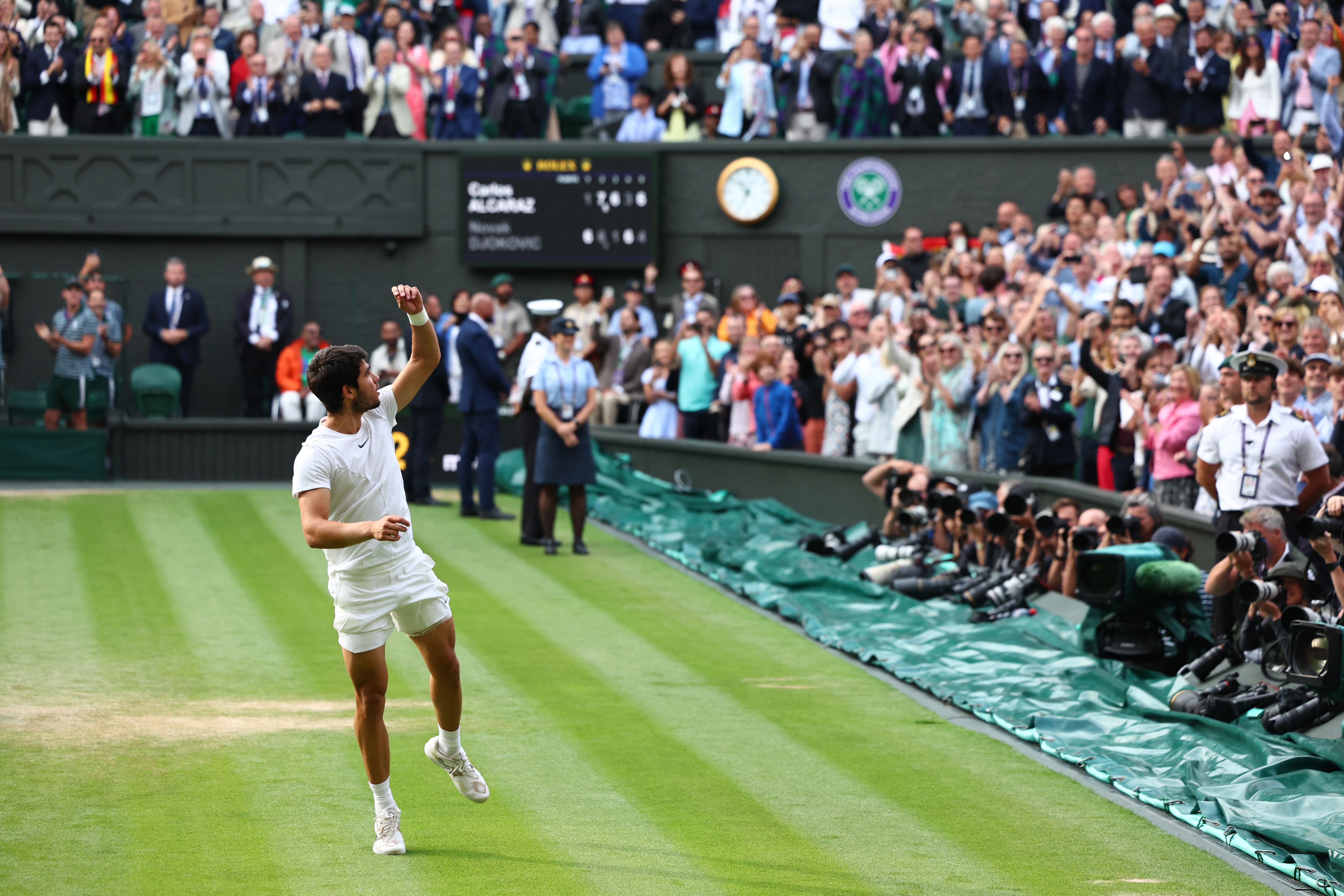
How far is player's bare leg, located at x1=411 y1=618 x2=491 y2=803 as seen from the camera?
663 centimetres

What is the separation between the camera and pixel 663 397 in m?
19.5

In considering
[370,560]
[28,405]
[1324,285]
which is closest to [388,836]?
[370,560]

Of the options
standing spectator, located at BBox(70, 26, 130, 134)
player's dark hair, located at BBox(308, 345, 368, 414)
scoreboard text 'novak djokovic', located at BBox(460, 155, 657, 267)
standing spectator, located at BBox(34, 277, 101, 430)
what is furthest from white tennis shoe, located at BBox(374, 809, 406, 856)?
standing spectator, located at BBox(70, 26, 130, 134)

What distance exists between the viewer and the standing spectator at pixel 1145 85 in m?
20.1

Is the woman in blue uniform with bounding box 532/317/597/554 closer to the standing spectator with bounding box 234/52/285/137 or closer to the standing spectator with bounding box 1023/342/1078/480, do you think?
the standing spectator with bounding box 1023/342/1078/480

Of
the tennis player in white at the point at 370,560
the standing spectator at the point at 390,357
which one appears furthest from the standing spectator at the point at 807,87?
the tennis player in white at the point at 370,560

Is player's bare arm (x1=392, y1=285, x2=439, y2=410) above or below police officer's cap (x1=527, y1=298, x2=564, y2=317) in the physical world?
below

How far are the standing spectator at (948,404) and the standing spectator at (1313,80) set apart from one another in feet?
19.5

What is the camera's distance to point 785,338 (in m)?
18.4

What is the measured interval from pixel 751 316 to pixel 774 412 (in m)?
3.03

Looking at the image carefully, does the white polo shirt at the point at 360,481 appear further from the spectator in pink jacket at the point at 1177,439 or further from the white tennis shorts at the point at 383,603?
the spectator in pink jacket at the point at 1177,439

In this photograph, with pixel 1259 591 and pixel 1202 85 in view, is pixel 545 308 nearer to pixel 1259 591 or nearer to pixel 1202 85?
pixel 1259 591

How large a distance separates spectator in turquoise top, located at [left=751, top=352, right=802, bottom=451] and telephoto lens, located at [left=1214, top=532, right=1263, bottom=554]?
8526 millimetres

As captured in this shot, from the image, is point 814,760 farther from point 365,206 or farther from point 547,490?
point 365,206
